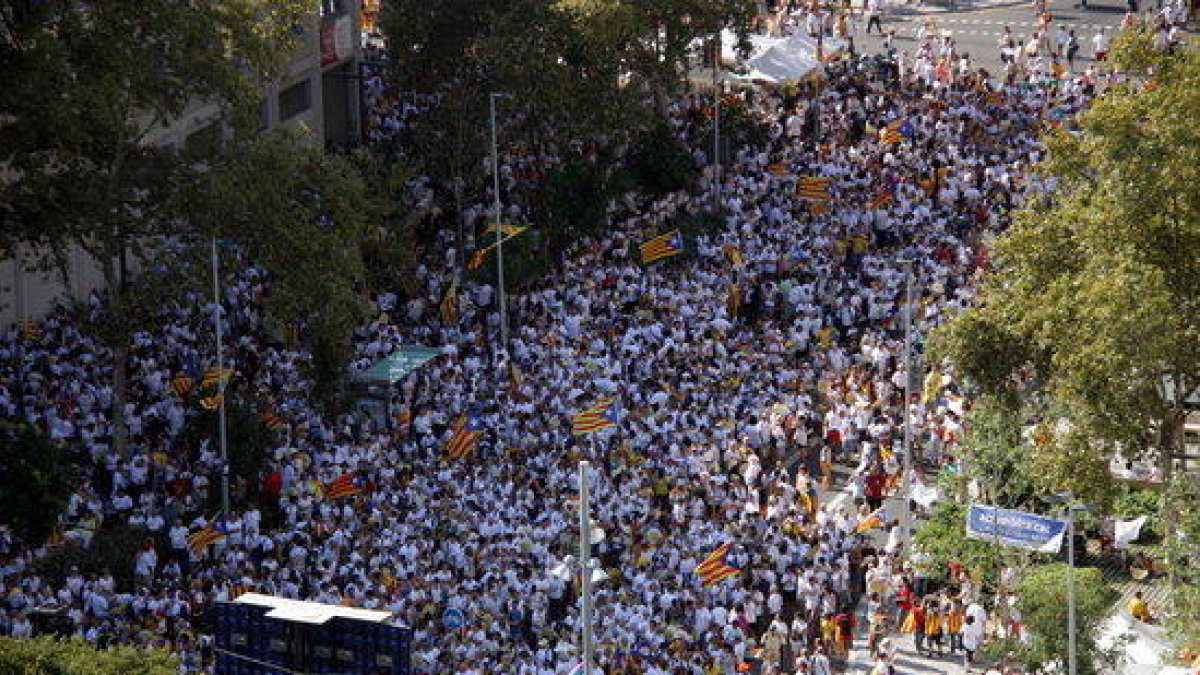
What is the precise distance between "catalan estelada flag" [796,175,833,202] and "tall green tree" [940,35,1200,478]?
18233 mm

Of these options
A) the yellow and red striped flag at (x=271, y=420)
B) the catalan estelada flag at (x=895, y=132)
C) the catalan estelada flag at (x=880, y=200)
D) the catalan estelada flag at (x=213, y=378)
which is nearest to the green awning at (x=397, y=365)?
the yellow and red striped flag at (x=271, y=420)

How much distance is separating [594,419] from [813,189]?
1547 cm

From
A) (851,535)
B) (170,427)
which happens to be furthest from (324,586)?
(851,535)

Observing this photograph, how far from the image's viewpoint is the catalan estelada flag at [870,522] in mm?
59531

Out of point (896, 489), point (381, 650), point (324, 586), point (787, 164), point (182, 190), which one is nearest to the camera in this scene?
point (381, 650)

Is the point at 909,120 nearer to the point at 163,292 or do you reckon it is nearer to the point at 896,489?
the point at 896,489

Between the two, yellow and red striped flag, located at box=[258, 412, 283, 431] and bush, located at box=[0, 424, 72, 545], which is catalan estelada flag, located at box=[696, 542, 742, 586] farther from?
bush, located at box=[0, 424, 72, 545]

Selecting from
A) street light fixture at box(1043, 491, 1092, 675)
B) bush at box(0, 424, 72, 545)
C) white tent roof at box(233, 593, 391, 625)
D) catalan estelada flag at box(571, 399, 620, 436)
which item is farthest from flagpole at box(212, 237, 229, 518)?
street light fixture at box(1043, 491, 1092, 675)

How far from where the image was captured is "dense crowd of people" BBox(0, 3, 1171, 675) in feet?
174

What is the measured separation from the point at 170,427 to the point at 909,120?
2957cm

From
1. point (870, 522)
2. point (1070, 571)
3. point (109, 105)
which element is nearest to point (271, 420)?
point (109, 105)

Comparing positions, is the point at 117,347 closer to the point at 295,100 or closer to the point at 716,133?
the point at 295,100

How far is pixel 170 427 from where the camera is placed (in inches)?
2304

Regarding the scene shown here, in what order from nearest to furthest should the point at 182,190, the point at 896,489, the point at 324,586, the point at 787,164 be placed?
the point at 324,586
the point at 182,190
the point at 896,489
the point at 787,164
